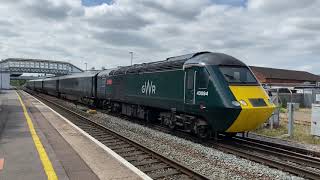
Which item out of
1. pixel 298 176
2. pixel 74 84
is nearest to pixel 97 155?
pixel 298 176

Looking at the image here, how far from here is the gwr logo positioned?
17009 millimetres

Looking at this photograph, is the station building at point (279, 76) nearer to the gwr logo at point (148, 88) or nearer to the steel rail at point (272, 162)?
the gwr logo at point (148, 88)

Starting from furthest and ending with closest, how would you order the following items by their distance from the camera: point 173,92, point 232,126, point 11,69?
point 11,69 < point 173,92 < point 232,126

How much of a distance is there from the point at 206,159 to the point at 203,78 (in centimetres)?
335

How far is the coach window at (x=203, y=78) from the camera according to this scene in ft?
42.0

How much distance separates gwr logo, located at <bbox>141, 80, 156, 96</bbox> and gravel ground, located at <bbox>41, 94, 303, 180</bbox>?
226 centimetres

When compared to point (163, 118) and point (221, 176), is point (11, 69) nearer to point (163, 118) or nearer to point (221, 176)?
point (163, 118)

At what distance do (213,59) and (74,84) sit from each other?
83.3 ft

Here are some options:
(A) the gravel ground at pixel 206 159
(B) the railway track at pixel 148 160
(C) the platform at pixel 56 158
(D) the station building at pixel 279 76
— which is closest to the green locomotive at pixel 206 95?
(A) the gravel ground at pixel 206 159

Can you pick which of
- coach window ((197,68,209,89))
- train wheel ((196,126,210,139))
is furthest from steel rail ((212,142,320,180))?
coach window ((197,68,209,89))

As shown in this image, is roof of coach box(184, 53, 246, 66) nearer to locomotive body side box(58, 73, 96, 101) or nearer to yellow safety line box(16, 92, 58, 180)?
yellow safety line box(16, 92, 58, 180)

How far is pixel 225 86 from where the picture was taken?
40.4 feet

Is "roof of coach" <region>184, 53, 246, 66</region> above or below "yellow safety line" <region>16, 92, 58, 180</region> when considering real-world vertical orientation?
above

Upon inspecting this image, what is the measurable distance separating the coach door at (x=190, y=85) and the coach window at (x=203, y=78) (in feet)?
0.98
